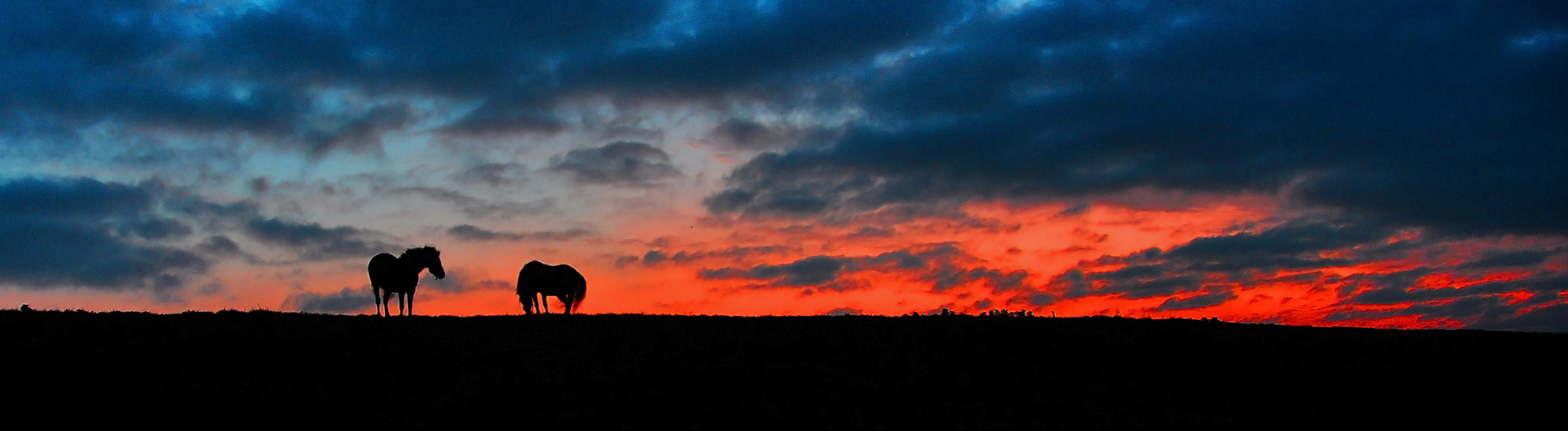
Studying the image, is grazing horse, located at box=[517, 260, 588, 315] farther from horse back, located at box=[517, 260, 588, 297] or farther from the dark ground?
the dark ground

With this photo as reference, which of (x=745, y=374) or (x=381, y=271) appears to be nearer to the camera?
(x=745, y=374)

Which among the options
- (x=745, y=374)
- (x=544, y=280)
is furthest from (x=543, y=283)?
(x=745, y=374)

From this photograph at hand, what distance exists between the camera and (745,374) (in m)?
23.2

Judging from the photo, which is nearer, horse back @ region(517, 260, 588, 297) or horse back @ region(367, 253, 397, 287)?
horse back @ region(367, 253, 397, 287)

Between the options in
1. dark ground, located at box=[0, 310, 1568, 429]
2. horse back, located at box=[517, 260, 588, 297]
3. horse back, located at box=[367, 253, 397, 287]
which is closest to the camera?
dark ground, located at box=[0, 310, 1568, 429]

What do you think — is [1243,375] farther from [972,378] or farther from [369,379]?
[369,379]

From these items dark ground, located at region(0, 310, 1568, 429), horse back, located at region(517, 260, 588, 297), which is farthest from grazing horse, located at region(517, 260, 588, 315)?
dark ground, located at region(0, 310, 1568, 429)

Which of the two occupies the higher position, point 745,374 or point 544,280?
point 544,280

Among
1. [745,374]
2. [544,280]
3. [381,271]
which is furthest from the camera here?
[544,280]

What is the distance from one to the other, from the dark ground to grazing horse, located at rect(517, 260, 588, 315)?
9344mm

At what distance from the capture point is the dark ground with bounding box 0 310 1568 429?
2045 centimetres

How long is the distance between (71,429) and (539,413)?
787 cm

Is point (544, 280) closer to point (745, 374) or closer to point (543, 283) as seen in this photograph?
point (543, 283)

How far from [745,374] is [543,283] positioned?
17.5m
